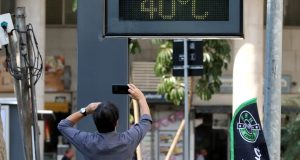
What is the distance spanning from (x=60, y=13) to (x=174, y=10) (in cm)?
1985

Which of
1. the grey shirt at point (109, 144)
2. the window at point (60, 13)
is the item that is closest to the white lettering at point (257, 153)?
the grey shirt at point (109, 144)

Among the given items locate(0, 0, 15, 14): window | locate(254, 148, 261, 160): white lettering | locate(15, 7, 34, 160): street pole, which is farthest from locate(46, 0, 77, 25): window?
locate(254, 148, 261, 160): white lettering

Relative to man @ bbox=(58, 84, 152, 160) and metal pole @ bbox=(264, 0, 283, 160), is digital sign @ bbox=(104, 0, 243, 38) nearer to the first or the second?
man @ bbox=(58, 84, 152, 160)

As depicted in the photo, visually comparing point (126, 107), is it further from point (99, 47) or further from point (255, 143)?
point (255, 143)

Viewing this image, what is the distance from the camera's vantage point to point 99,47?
21.2ft

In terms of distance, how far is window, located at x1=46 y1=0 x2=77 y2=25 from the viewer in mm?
25500

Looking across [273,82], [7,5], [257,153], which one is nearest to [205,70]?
[273,82]

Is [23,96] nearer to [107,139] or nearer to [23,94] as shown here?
[23,94]

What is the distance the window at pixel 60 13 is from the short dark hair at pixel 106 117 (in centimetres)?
2115

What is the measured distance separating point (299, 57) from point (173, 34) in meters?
19.5

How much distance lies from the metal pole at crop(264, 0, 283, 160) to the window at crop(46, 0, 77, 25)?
51.2 feet

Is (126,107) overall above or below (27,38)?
below

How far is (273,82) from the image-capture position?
33.6 ft

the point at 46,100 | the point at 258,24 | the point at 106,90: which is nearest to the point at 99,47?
the point at 106,90
